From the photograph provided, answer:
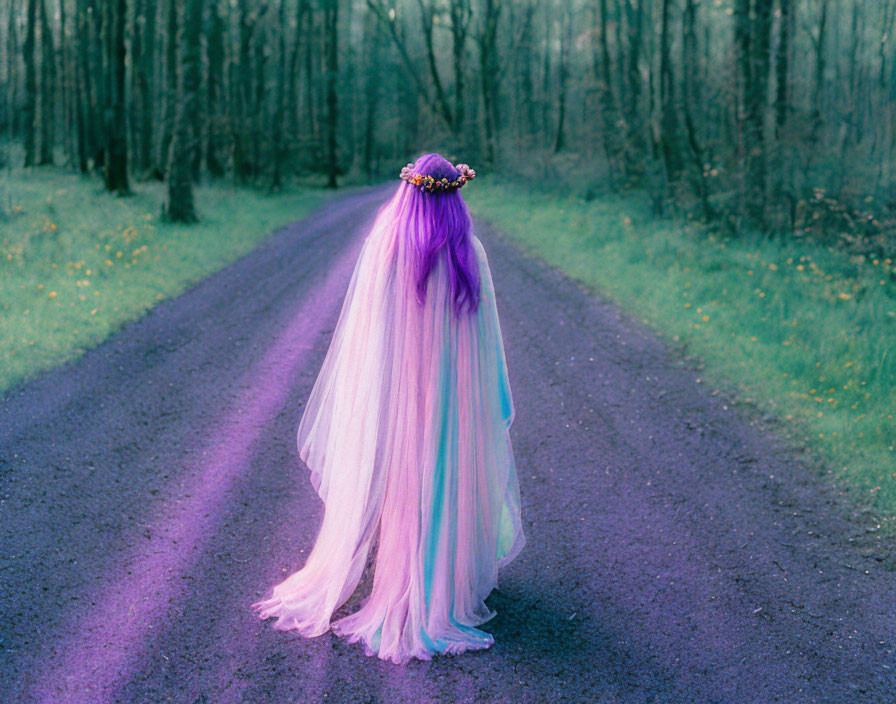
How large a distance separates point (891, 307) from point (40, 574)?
32.5ft

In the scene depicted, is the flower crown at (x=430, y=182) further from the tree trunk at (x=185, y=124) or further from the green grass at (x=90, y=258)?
the tree trunk at (x=185, y=124)

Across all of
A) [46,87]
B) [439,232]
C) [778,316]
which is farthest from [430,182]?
[46,87]

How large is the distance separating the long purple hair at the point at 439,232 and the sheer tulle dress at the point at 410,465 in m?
0.04

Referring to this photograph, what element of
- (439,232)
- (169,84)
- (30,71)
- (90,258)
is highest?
(30,71)

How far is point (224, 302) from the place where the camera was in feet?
33.4

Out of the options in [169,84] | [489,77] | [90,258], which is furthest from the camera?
[489,77]

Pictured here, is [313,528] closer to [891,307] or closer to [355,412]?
[355,412]

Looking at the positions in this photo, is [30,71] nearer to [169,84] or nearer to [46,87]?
[46,87]

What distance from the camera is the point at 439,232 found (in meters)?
3.71

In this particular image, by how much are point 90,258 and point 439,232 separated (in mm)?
9664

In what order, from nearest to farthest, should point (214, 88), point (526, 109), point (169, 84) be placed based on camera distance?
point (169, 84) → point (214, 88) → point (526, 109)

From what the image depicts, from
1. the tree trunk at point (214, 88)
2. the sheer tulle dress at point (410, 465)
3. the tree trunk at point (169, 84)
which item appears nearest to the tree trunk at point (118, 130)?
the tree trunk at point (169, 84)

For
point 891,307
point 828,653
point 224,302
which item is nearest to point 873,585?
point 828,653

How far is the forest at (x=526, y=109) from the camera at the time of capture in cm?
1374
